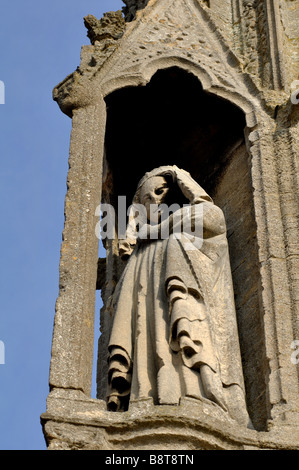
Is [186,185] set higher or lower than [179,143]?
lower

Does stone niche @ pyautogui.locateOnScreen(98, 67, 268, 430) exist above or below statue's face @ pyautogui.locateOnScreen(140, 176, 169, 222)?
above

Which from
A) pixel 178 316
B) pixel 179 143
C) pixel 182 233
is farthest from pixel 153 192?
pixel 178 316

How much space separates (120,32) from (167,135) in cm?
104

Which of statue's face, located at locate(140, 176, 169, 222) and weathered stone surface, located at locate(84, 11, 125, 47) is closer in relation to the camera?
statue's face, located at locate(140, 176, 169, 222)

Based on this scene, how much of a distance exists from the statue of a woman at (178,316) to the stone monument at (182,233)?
1 centimetres

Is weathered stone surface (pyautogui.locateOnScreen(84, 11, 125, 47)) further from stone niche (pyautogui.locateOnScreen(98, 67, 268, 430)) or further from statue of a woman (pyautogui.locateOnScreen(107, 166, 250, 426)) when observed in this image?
statue of a woman (pyautogui.locateOnScreen(107, 166, 250, 426))

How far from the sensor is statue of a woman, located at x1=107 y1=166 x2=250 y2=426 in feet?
30.5

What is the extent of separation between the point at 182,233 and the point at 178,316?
0.94 m

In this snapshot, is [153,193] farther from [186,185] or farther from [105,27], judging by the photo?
[105,27]

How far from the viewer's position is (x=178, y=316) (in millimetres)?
9445

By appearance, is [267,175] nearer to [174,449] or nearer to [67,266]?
[67,266]

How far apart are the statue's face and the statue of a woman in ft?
0.52

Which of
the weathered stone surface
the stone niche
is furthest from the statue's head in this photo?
the weathered stone surface

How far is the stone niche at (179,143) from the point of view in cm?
1139
